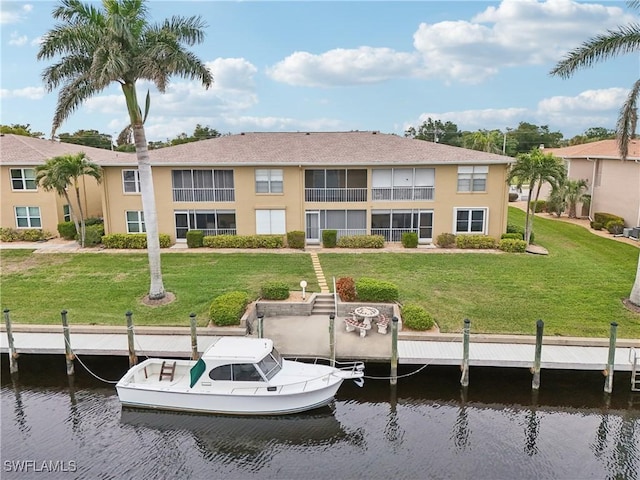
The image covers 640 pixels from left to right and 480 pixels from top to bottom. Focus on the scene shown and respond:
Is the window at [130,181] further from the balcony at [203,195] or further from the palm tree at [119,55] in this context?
the palm tree at [119,55]

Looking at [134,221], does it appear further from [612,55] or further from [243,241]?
[612,55]

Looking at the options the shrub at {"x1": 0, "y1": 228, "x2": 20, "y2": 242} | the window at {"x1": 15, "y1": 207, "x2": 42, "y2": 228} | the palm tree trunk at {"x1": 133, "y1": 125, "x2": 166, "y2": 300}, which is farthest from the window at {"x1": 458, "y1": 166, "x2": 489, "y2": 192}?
the shrub at {"x1": 0, "y1": 228, "x2": 20, "y2": 242}

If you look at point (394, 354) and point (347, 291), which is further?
point (347, 291)

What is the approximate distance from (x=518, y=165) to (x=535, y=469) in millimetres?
20893

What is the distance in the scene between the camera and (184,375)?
49.8 feet

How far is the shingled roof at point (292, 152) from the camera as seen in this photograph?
3073 cm

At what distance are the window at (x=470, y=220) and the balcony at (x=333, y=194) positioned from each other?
6.12 m

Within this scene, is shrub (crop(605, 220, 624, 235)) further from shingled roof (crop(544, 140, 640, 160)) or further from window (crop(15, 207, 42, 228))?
window (crop(15, 207, 42, 228))

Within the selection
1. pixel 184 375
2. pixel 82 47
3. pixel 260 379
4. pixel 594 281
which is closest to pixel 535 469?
pixel 260 379

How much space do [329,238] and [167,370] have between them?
16819 mm

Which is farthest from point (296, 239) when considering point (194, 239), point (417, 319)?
point (417, 319)

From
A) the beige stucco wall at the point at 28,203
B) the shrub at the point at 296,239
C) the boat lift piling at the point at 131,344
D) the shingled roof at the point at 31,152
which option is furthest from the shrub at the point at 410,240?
the beige stucco wall at the point at 28,203

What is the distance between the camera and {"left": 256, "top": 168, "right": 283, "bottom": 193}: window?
103ft

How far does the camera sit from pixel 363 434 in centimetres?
1341
